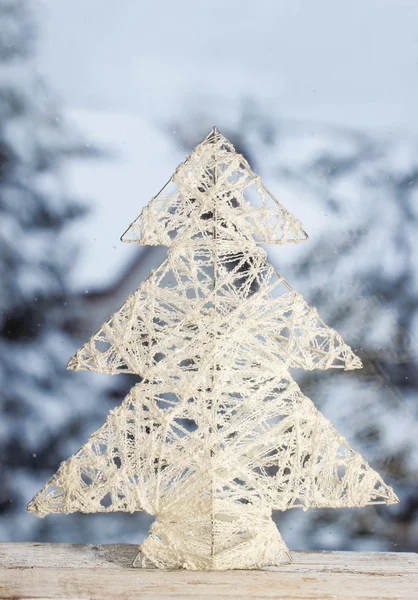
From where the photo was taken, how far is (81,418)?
1.59m

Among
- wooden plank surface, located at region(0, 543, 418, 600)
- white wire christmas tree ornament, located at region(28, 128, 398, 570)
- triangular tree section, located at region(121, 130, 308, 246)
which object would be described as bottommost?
wooden plank surface, located at region(0, 543, 418, 600)

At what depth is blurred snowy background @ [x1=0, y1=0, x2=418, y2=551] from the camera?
1.59 meters

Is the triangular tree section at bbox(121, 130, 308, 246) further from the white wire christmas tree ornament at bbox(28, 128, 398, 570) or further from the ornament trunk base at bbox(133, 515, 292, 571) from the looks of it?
the ornament trunk base at bbox(133, 515, 292, 571)

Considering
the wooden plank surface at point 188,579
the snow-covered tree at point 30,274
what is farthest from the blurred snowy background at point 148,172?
the wooden plank surface at point 188,579

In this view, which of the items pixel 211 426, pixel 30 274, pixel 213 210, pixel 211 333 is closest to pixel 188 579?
pixel 211 426

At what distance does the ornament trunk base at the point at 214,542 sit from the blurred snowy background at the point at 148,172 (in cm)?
39

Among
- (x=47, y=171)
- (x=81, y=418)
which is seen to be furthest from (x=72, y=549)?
(x=47, y=171)

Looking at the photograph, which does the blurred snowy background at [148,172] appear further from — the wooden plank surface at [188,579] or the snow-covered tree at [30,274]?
the wooden plank surface at [188,579]

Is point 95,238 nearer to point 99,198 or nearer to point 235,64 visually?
point 99,198

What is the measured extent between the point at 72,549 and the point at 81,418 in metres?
0.27

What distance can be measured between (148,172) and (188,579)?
783 mm

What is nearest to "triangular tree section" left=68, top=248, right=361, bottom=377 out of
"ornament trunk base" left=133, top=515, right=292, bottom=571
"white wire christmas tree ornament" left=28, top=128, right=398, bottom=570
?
"white wire christmas tree ornament" left=28, top=128, right=398, bottom=570

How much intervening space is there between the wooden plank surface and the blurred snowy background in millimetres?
237

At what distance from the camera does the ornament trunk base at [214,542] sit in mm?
1177
